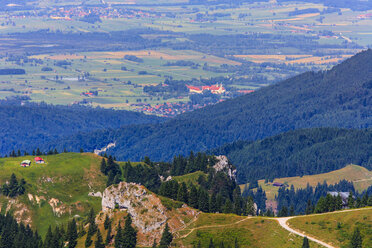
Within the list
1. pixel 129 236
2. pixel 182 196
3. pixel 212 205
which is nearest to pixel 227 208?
pixel 212 205

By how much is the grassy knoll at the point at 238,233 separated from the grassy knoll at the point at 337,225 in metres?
4.38

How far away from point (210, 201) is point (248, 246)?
37.7m

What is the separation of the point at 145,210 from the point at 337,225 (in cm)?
4060

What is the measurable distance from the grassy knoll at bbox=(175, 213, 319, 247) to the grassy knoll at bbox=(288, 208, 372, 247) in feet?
14.4

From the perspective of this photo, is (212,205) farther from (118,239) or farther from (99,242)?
(99,242)

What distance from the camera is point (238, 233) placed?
15938 cm

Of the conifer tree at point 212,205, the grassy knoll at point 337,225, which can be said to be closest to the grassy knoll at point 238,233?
the grassy knoll at point 337,225

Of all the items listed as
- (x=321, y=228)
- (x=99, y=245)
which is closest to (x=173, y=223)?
(x=99, y=245)

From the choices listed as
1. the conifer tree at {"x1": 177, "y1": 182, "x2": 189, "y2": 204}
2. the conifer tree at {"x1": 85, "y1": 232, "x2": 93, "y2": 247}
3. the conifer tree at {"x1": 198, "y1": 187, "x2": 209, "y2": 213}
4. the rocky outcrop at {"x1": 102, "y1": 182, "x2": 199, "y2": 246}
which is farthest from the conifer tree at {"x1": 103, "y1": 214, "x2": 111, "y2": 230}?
the conifer tree at {"x1": 198, "y1": 187, "x2": 209, "y2": 213}

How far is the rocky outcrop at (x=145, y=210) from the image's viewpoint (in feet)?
540

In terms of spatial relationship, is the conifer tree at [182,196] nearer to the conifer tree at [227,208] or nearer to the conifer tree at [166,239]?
the conifer tree at [227,208]

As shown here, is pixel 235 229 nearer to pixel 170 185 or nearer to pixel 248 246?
pixel 248 246

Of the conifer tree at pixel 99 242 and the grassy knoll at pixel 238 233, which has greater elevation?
the grassy knoll at pixel 238 233

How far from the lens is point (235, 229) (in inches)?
6348
